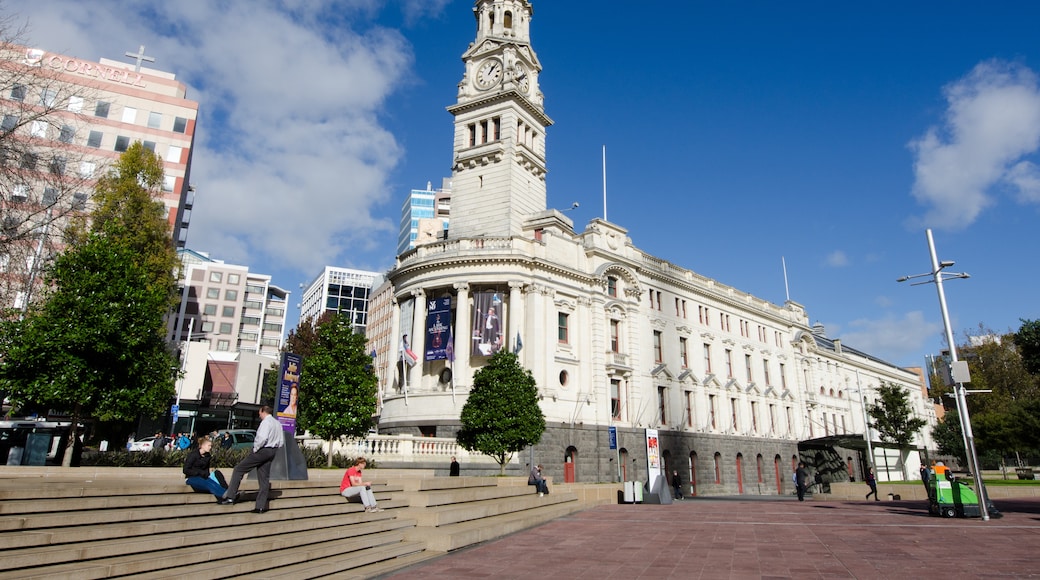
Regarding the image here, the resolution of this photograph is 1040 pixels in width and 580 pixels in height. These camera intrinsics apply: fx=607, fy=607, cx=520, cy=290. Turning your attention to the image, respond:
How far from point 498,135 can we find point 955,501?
3462 centimetres

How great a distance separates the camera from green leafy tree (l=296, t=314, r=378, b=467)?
Result: 1046 inches

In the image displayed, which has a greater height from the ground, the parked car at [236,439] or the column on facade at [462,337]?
the column on facade at [462,337]

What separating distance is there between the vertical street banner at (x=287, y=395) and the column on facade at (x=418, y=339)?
1873 cm

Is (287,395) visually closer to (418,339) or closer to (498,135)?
(418,339)

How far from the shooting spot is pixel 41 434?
59.7 feet

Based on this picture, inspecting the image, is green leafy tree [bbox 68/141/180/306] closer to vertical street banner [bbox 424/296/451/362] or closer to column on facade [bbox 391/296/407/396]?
column on facade [bbox 391/296/407/396]

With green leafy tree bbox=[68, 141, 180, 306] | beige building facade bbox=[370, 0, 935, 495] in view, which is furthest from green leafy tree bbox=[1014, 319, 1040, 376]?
green leafy tree bbox=[68, 141, 180, 306]

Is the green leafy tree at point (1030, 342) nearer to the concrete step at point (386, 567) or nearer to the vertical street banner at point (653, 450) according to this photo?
the vertical street banner at point (653, 450)

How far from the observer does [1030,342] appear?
24438 millimetres

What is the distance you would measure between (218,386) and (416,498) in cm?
5304

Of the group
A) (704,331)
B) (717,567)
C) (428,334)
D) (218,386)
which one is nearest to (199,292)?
(218,386)

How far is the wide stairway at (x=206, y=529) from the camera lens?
8.34 metres

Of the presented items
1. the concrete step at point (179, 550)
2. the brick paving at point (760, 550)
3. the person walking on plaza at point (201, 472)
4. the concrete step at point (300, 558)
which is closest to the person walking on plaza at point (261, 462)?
the person walking on plaza at point (201, 472)

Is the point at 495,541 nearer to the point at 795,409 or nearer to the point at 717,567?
the point at 717,567
